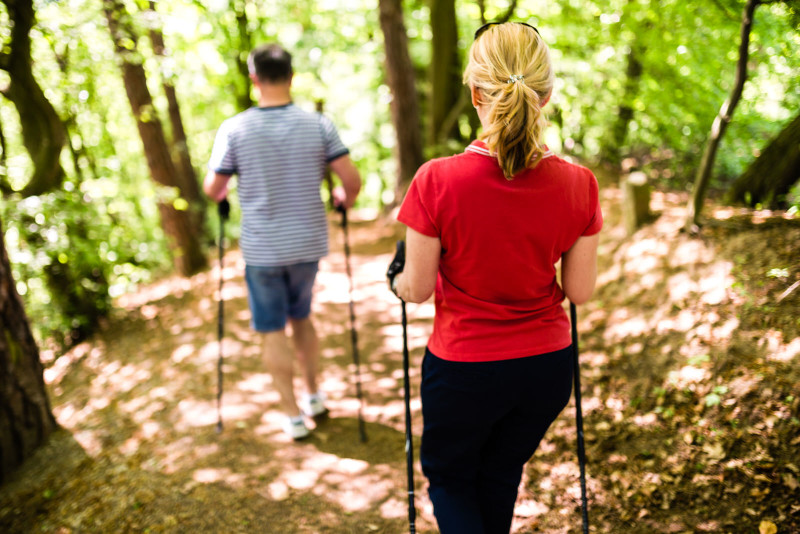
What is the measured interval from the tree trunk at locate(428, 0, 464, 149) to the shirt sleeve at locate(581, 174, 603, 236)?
6664mm

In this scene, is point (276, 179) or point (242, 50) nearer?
point (276, 179)

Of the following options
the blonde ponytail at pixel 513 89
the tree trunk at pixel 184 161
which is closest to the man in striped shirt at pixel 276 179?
the blonde ponytail at pixel 513 89

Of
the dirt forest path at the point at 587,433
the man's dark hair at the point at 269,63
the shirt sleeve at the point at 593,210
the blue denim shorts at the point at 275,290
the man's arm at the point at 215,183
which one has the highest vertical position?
the man's dark hair at the point at 269,63

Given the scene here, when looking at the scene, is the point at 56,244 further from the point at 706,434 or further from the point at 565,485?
the point at 706,434

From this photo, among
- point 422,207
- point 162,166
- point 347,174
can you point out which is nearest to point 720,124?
point 347,174

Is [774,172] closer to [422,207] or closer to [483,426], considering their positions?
[483,426]

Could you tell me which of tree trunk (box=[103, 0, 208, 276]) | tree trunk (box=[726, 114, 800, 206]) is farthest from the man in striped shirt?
tree trunk (box=[103, 0, 208, 276])

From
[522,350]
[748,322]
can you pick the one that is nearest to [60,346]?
[522,350]

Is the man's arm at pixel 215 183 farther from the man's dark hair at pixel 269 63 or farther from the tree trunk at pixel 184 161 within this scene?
the tree trunk at pixel 184 161

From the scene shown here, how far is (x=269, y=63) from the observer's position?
128 inches

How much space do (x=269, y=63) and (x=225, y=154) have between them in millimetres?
613

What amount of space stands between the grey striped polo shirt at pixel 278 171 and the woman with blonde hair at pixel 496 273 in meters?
1.44

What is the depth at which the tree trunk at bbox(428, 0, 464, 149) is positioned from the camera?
805 centimetres

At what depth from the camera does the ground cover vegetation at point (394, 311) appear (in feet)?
10.2
